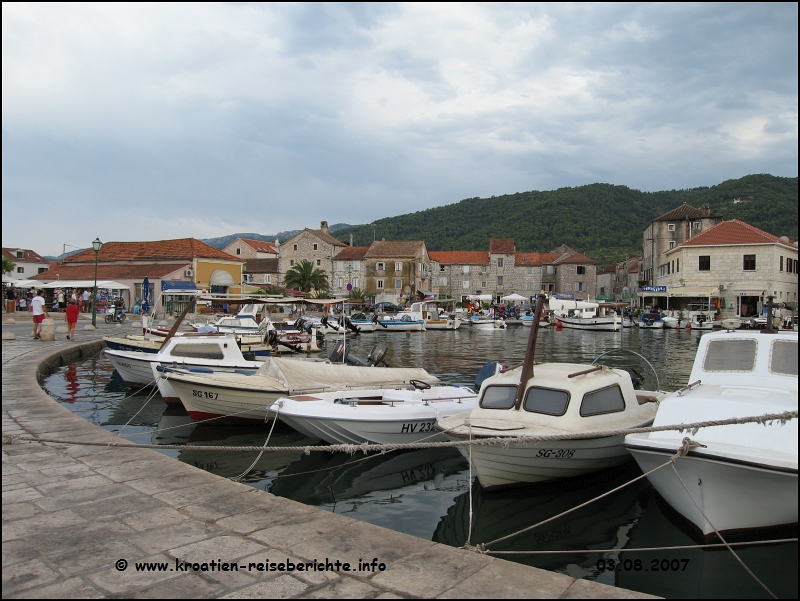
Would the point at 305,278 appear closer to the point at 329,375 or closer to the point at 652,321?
the point at 652,321

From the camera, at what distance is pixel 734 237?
173 feet

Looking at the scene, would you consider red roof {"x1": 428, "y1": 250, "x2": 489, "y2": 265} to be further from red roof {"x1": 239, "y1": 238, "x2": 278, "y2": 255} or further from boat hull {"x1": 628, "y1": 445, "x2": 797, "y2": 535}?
boat hull {"x1": 628, "y1": 445, "x2": 797, "y2": 535}

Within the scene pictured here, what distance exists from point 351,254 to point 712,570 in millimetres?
74219

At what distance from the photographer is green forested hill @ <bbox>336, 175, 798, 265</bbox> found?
103438mm

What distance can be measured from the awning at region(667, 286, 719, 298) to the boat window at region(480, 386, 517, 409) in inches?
2037

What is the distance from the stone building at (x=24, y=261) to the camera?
288 ft

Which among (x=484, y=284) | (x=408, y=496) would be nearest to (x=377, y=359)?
(x=408, y=496)

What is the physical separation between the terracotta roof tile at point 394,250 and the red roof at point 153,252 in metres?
26.1

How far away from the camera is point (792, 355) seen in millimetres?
8367

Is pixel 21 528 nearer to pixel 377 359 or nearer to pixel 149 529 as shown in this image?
pixel 149 529

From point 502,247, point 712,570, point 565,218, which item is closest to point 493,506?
point 712,570

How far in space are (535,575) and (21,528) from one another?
437 cm

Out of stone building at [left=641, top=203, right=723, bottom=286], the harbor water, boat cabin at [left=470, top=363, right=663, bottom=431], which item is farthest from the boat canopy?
stone building at [left=641, top=203, right=723, bottom=286]
